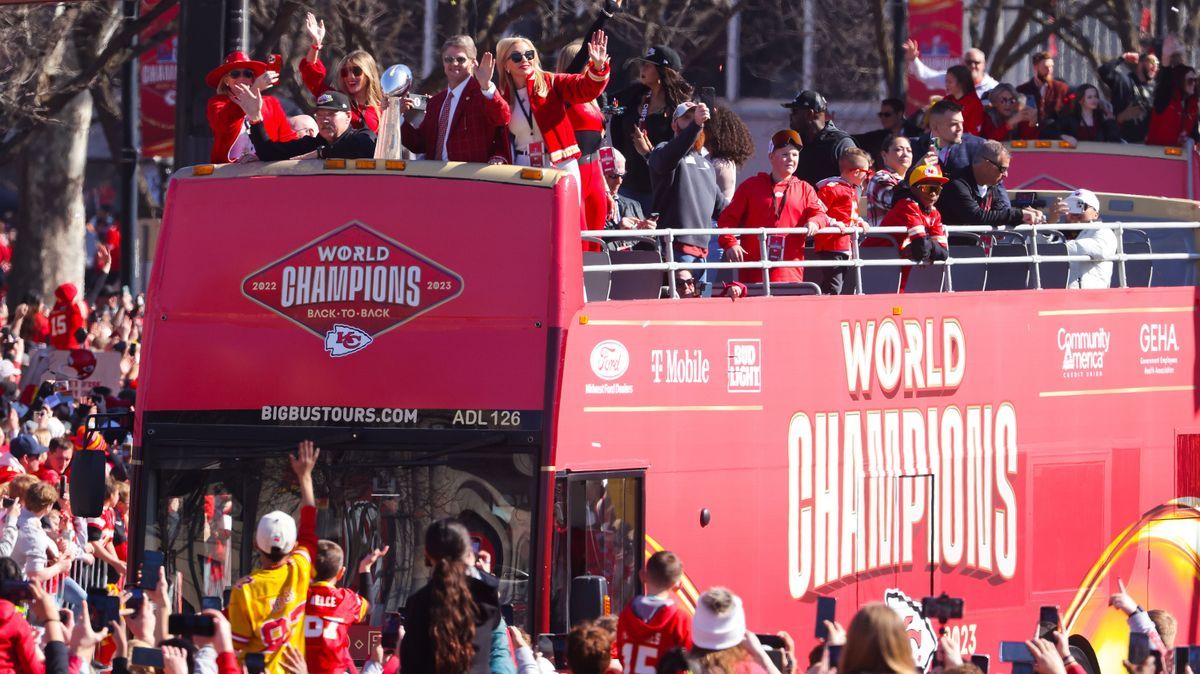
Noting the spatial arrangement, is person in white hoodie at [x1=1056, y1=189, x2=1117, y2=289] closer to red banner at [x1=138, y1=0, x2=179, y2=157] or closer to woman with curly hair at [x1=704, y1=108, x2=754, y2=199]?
woman with curly hair at [x1=704, y1=108, x2=754, y2=199]

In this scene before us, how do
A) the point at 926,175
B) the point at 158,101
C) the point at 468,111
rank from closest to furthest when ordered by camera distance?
the point at 468,111 < the point at 926,175 < the point at 158,101

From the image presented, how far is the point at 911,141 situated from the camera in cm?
1658

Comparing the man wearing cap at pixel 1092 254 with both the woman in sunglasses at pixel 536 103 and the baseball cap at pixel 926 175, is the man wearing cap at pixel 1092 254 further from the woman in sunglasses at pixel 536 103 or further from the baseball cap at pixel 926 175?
the woman in sunglasses at pixel 536 103

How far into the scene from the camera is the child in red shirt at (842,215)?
1288cm

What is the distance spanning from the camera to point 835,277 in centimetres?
1285

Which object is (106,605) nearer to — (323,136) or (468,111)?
(323,136)

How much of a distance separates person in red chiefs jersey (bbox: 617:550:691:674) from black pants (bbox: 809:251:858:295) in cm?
402

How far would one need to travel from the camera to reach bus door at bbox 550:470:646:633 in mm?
10656

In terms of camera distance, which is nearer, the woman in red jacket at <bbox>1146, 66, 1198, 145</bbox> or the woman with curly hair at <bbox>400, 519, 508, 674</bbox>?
the woman with curly hair at <bbox>400, 519, 508, 674</bbox>

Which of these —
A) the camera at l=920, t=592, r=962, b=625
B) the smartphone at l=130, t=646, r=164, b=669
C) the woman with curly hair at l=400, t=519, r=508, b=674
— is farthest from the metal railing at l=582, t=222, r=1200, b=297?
the smartphone at l=130, t=646, r=164, b=669

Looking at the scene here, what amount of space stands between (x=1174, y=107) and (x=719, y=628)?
13.9 meters

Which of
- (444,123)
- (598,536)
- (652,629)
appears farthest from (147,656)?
(444,123)

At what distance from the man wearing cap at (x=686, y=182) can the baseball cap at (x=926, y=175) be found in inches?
55.3

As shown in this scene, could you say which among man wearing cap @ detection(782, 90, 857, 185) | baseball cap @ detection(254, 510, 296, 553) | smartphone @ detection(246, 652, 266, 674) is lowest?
smartphone @ detection(246, 652, 266, 674)
